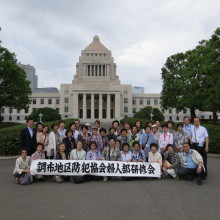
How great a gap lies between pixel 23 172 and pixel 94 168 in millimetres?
2154

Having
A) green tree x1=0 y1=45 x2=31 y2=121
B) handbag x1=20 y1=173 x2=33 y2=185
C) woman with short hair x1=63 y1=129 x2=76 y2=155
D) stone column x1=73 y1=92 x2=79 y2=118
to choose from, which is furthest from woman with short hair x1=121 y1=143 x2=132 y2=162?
stone column x1=73 y1=92 x2=79 y2=118

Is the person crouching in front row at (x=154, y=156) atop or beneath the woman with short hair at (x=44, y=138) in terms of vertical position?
beneath

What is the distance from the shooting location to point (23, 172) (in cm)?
695

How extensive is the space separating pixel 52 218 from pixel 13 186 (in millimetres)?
2793

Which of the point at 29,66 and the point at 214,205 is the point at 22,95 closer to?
the point at 214,205

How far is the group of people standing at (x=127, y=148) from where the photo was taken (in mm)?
7309

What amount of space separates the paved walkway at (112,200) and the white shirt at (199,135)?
132 cm

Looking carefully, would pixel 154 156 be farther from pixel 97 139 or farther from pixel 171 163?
pixel 97 139

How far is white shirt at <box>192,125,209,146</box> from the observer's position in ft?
25.7

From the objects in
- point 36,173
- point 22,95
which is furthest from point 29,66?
point 36,173

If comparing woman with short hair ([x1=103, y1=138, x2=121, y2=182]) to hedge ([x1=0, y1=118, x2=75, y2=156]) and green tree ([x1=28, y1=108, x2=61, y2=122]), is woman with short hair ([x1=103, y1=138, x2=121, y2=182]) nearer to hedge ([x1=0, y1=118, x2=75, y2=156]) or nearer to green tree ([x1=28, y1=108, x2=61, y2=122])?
hedge ([x1=0, y1=118, x2=75, y2=156])

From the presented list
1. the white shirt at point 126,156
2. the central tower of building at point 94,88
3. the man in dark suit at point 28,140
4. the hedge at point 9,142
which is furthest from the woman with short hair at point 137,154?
the central tower of building at point 94,88

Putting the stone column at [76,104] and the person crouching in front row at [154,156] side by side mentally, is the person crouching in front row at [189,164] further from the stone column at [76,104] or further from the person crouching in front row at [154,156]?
the stone column at [76,104]

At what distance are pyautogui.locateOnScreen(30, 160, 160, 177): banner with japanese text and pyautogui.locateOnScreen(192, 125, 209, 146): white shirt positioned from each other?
1.68m
